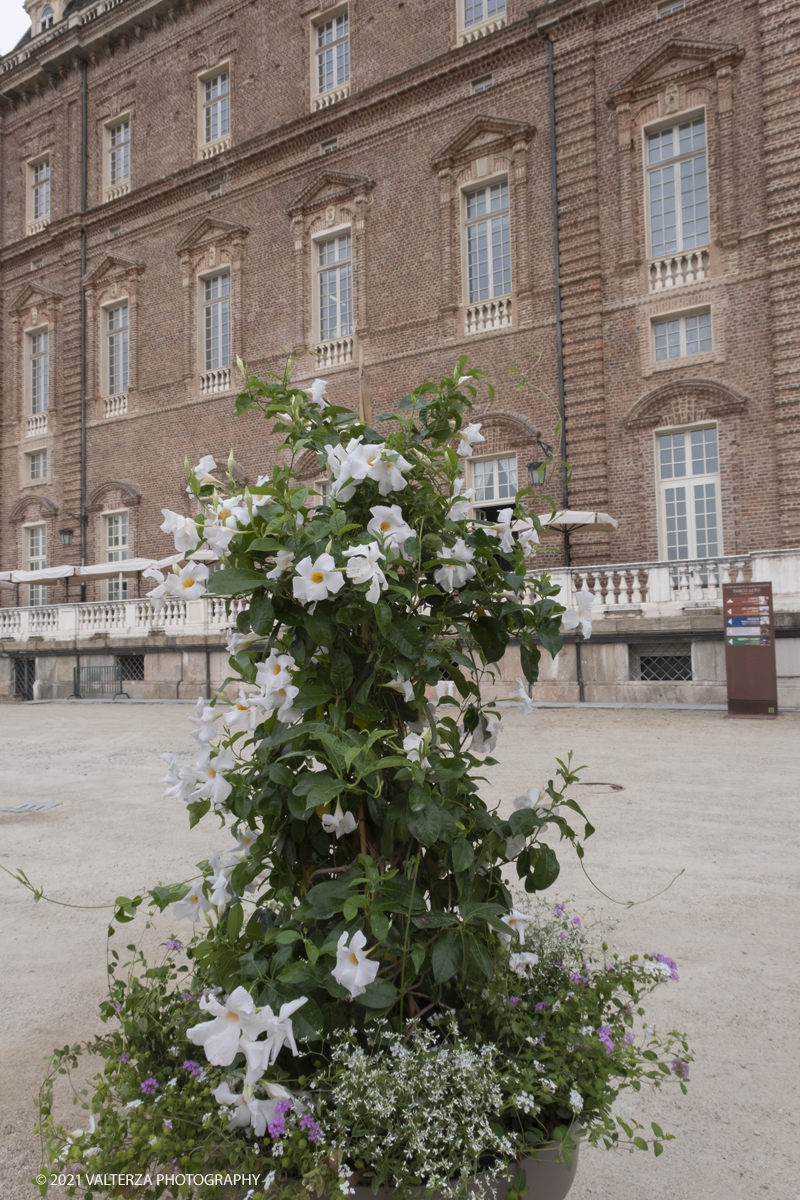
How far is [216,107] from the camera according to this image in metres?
23.9

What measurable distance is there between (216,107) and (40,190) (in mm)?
7716

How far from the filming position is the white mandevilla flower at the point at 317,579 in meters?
1.65

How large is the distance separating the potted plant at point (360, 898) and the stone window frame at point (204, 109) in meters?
24.7

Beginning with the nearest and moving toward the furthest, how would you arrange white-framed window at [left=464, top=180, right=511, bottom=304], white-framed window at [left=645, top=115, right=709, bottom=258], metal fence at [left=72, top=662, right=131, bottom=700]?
white-framed window at [left=645, top=115, right=709, bottom=258] < white-framed window at [left=464, top=180, right=511, bottom=304] < metal fence at [left=72, top=662, right=131, bottom=700]

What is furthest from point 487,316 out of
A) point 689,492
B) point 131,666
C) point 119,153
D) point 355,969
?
point 355,969

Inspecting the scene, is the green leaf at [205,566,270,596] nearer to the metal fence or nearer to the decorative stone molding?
the decorative stone molding

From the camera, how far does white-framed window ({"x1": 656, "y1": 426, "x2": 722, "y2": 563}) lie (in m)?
16.4

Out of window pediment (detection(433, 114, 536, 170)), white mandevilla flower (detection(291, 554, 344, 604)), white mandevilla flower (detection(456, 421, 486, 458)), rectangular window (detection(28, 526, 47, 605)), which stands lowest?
white mandevilla flower (detection(291, 554, 344, 604))

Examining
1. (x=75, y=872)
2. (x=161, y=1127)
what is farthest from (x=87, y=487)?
(x=161, y=1127)

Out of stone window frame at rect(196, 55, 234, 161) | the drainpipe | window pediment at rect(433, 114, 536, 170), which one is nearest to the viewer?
window pediment at rect(433, 114, 536, 170)

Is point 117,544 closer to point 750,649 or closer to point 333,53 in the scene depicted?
point 333,53

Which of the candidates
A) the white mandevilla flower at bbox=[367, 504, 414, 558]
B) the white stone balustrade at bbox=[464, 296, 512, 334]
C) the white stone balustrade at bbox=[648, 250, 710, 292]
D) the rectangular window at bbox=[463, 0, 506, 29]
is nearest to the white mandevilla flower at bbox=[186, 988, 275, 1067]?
the white mandevilla flower at bbox=[367, 504, 414, 558]

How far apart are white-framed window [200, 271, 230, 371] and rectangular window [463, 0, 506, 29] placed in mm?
8646

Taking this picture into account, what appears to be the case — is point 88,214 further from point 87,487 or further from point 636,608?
point 636,608
